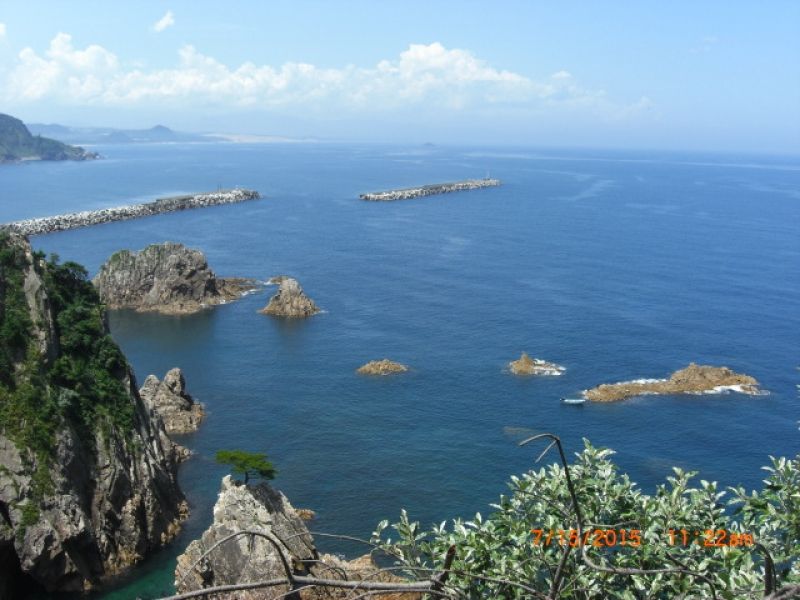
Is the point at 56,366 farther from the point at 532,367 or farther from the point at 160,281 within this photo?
the point at 160,281

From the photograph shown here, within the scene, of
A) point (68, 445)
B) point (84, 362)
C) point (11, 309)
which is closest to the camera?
point (68, 445)

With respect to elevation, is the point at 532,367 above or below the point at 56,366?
below

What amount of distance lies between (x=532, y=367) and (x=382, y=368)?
16.2 metres

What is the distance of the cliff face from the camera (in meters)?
37.8

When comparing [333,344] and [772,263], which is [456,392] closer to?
[333,344]

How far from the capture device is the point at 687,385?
6950 cm

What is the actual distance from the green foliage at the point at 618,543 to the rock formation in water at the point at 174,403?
48225mm

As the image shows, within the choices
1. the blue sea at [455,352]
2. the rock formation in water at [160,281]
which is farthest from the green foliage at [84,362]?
the rock formation in water at [160,281]

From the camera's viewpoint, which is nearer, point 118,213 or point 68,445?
point 68,445

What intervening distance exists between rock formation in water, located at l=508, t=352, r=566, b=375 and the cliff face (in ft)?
121
